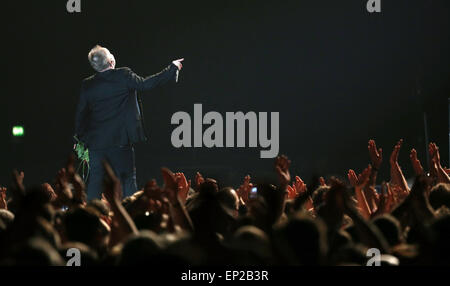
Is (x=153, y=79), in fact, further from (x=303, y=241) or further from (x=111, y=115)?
(x=303, y=241)

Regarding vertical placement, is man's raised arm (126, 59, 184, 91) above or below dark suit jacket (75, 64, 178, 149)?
above

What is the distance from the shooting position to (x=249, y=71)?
10.2 m

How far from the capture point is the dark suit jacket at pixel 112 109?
16.3 ft

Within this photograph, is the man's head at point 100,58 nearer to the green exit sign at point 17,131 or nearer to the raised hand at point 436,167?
the raised hand at point 436,167

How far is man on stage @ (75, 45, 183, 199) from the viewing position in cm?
492

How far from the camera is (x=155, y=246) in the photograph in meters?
1.05

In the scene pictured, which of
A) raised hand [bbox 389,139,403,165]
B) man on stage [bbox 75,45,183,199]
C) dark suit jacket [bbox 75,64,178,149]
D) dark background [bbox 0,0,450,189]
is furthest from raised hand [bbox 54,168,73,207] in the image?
dark background [bbox 0,0,450,189]

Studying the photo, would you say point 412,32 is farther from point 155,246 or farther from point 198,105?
point 155,246

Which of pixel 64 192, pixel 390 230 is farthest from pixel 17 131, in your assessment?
pixel 390 230

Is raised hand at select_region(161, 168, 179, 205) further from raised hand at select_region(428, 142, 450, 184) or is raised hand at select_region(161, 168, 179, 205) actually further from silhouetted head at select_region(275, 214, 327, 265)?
raised hand at select_region(428, 142, 450, 184)

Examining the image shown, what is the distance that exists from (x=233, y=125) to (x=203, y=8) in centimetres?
144

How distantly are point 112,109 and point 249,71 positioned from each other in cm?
527

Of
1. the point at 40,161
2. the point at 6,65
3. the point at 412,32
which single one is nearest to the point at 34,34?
the point at 6,65

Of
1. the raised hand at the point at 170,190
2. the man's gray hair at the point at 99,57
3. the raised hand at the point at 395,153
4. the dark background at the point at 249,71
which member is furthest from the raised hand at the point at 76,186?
the dark background at the point at 249,71
